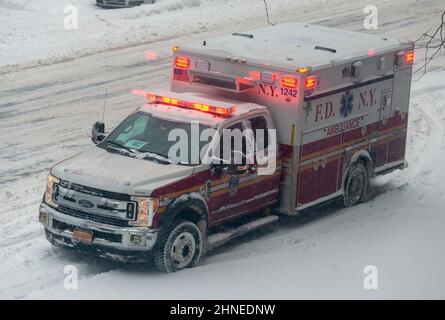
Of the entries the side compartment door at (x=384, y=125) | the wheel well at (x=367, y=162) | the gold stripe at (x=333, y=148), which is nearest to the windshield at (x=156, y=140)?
the gold stripe at (x=333, y=148)

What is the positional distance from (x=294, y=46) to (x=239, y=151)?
2.37m

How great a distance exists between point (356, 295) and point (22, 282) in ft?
12.8

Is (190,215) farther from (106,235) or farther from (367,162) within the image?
(367,162)

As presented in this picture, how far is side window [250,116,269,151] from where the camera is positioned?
14.0 m

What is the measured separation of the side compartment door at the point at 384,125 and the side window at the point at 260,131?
2.64 m

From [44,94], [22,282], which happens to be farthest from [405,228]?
[44,94]

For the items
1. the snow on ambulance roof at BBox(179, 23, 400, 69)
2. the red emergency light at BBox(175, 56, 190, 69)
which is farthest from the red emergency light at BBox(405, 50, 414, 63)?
the red emergency light at BBox(175, 56, 190, 69)

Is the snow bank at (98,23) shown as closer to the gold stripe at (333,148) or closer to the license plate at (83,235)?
the gold stripe at (333,148)

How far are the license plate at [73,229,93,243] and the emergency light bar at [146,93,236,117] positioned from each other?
2.45 metres

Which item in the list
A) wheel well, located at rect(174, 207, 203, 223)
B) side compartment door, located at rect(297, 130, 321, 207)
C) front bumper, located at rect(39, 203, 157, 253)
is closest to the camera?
front bumper, located at rect(39, 203, 157, 253)

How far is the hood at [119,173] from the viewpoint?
40.5ft

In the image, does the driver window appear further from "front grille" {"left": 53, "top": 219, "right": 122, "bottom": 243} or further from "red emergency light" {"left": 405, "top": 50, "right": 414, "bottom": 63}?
"red emergency light" {"left": 405, "top": 50, "right": 414, "bottom": 63}

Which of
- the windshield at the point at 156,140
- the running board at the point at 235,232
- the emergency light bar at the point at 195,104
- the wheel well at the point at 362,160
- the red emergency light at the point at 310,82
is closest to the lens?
the windshield at the point at 156,140

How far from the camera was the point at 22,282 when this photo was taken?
12.3 m
